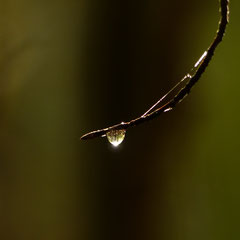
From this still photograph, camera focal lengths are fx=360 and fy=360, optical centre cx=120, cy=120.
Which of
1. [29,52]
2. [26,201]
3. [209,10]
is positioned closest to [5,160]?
[26,201]

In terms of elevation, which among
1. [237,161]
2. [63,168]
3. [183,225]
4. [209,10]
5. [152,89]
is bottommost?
[183,225]

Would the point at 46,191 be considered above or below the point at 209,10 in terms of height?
below

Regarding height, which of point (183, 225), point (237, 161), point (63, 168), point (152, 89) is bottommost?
point (183, 225)

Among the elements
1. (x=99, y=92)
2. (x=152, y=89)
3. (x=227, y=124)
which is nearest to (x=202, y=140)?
(x=227, y=124)

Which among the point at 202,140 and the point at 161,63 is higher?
the point at 161,63

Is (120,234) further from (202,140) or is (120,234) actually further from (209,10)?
(209,10)

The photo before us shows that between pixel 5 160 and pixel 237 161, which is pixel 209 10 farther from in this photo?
pixel 5 160
